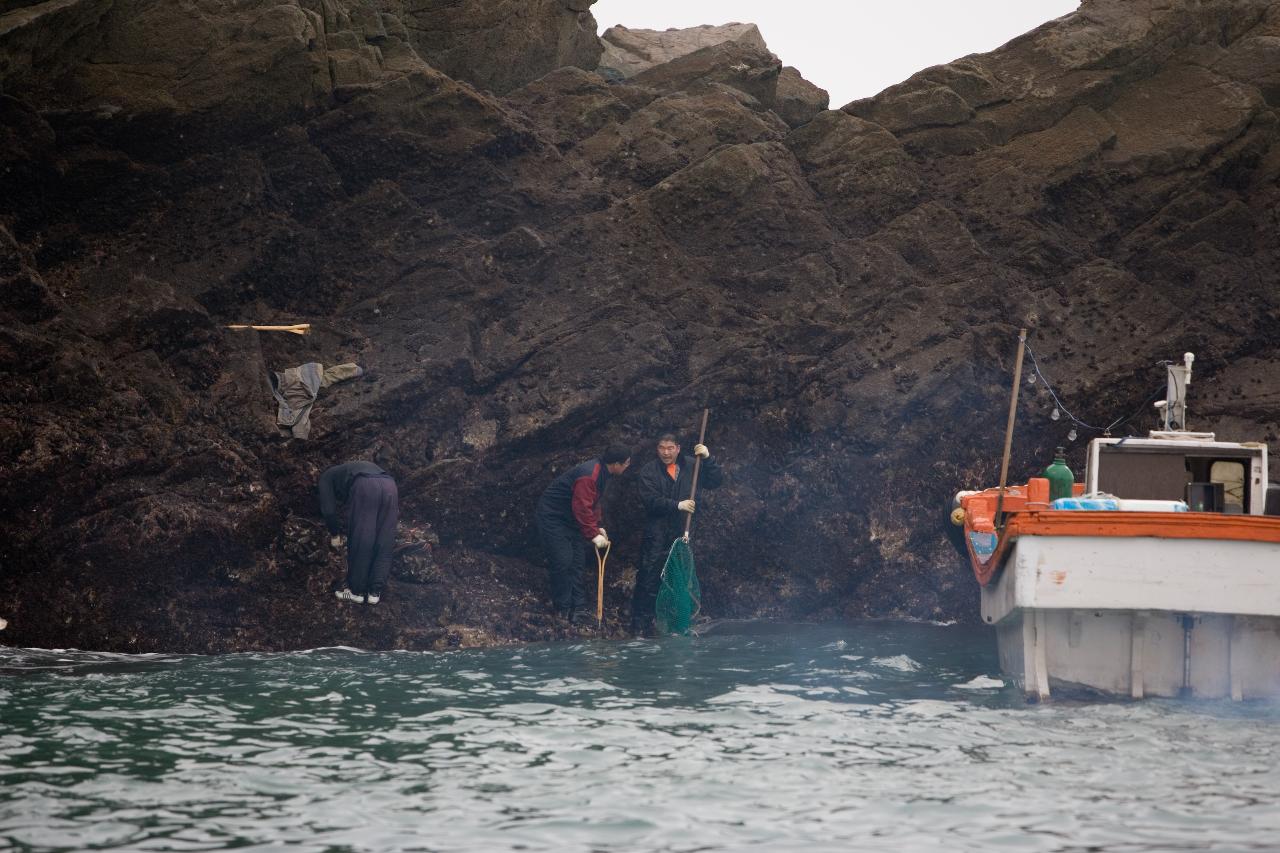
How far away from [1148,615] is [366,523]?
779cm

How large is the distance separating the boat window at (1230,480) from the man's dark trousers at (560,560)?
22.0 feet

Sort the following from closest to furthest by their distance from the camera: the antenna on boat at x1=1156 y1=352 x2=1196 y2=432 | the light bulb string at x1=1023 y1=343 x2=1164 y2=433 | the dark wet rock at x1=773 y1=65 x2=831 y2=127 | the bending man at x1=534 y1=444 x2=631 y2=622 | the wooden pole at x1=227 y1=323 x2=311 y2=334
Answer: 1. the antenna on boat at x1=1156 y1=352 x2=1196 y2=432
2. the bending man at x1=534 y1=444 x2=631 y2=622
3. the wooden pole at x1=227 y1=323 x2=311 y2=334
4. the light bulb string at x1=1023 y1=343 x2=1164 y2=433
5. the dark wet rock at x1=773 y1=65 x2=831 y2=127

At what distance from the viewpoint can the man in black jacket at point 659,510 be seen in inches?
603

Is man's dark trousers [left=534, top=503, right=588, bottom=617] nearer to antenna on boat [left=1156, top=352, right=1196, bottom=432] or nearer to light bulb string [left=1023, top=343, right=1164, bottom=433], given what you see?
light bulb string [left=1023, top=343, right=1164, bottom=433]

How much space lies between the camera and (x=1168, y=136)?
60.6 ft

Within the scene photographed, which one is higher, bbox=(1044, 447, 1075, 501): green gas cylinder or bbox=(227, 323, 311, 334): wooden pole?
bbox=(227, 323, 311, 334): wooden pole

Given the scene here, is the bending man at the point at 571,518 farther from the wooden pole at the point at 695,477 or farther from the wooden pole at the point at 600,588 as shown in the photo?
the wooden pole at the point at 695,477

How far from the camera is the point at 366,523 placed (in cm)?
1423

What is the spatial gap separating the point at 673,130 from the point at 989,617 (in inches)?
355

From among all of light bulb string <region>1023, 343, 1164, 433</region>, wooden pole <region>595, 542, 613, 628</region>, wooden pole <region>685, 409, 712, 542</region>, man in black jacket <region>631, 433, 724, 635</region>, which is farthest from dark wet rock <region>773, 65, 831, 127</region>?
wooden pole <region>595, 542, 613, 628</region>

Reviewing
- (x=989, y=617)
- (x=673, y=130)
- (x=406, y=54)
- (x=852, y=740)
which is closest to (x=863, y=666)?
(x=989, y=617)

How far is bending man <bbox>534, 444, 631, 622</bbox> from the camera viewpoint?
15156 mm

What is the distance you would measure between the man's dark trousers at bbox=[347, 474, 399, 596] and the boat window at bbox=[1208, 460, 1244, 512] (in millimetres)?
8269

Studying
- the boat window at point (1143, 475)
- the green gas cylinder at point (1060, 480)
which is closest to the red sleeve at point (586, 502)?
the green gas cylinder at point (1060, 480)
